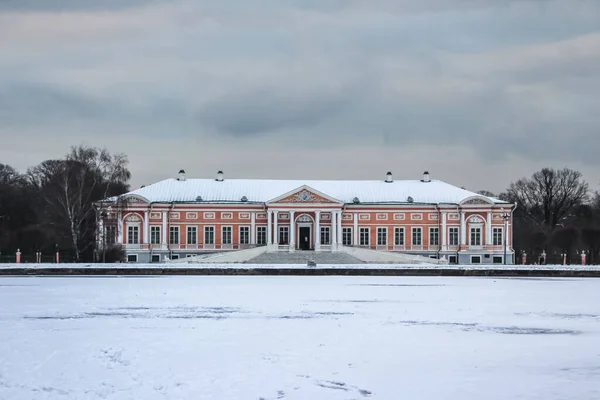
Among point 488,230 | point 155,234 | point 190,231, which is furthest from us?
point 190,231

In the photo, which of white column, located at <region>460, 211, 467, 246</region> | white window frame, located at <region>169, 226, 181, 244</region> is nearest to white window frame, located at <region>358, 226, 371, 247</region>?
white column, located at <region>460, 211, 467, 246</region>

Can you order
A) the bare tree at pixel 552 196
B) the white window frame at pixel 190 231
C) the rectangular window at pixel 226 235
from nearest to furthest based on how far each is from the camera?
1. the white window frame at pixel 190 231
2. the rectangular window at pixel 226 235
3. the bare tree at pixel 552 196

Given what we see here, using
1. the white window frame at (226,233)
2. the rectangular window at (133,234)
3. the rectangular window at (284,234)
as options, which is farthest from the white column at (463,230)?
the rectangular window at (133,234)

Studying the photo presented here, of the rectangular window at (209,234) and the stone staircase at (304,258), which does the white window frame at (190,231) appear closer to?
the rectangular window at (209,234)

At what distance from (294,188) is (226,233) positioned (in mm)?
6701

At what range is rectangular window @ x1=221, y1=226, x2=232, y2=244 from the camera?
64.0 m

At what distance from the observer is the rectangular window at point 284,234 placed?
6425 cm

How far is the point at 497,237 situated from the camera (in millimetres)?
63125

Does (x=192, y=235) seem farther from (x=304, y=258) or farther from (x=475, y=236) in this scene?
(x=475, y=236)

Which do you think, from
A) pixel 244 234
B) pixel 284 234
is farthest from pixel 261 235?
pixel 284 234

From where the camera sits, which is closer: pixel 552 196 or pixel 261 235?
pixel 261 235

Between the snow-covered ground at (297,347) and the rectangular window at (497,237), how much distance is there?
38.6 m

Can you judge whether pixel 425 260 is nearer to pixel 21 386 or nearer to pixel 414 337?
pixel 414 337

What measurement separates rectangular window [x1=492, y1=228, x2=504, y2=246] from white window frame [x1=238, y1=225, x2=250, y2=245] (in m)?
19.7
